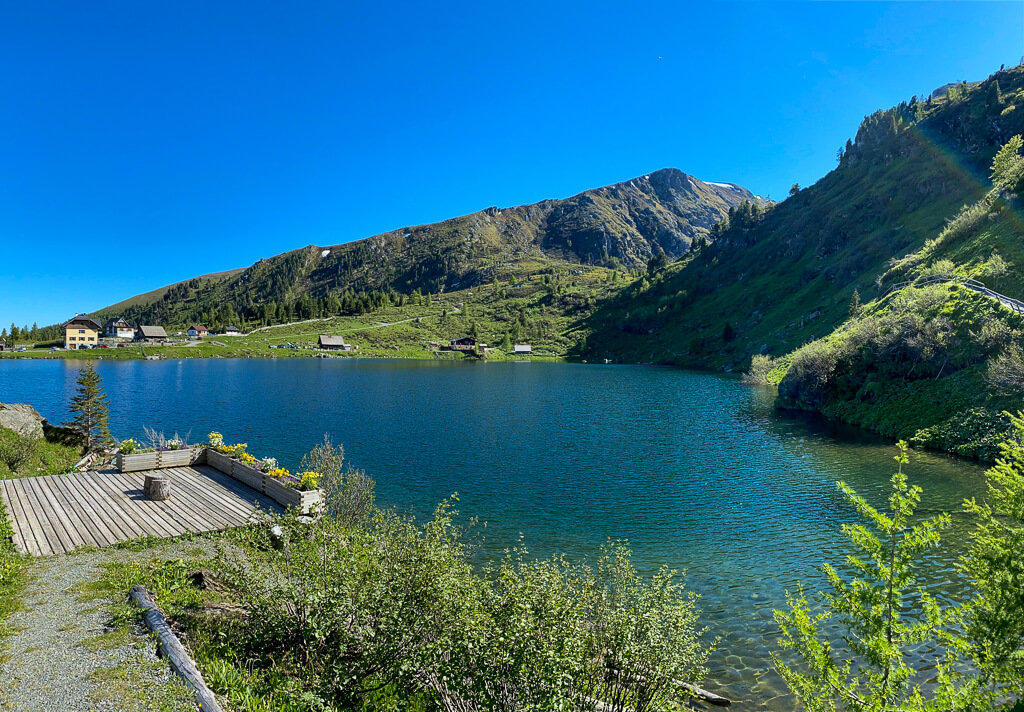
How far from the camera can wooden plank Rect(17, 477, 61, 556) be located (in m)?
14.6

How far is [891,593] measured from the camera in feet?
24.3

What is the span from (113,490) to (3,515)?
6.32m

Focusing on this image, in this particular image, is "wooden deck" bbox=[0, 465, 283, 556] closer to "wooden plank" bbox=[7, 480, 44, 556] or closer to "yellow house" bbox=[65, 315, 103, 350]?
"wooden plank" bbox=[7, 480, 44, 556]

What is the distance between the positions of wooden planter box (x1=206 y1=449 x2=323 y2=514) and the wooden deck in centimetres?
32

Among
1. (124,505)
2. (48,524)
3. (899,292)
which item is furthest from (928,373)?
(48,524)

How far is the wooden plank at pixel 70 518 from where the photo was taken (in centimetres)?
1548

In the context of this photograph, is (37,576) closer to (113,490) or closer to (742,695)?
(113,490)

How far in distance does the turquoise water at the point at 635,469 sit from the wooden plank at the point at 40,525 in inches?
578

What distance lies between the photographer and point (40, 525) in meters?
16.3

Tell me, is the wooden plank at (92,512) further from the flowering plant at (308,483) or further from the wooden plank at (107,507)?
the flowering plant at (308,483)

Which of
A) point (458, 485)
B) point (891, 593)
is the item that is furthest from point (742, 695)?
point (458, 485)

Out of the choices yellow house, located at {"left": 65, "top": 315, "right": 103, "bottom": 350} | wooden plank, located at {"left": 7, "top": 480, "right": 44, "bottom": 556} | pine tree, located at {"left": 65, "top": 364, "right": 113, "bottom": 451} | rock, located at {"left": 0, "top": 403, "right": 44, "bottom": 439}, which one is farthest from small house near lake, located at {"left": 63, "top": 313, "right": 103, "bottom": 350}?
wooden plank, located at {"left": 7, "top": 480, "right": 44, "bottom": 556}

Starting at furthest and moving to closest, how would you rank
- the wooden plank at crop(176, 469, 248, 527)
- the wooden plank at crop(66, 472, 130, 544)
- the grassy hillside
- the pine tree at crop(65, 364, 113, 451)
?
the grassy hillside < the pine tree at crop(65, 364, 113, 451) < the wooden plank at crop(176, 469, 248, 527) < the wooden plank at crop(66, 472, 130, 544)

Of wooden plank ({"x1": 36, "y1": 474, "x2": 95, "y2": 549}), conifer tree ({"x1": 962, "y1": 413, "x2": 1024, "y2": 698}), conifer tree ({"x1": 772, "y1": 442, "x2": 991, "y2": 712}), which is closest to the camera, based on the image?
conifer tree ({"x1": 772, "y1": 442, "x2": 991, "y2": 712})
